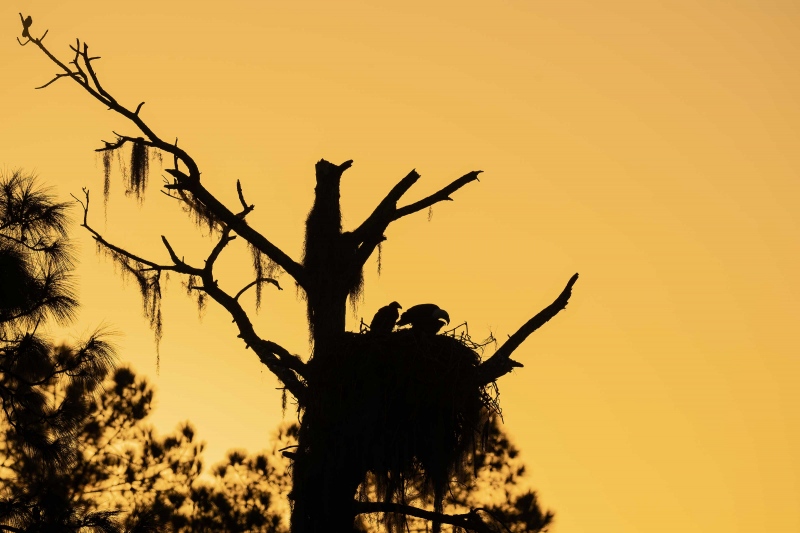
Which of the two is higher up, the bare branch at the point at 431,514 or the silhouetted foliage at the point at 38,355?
the silhouetted foliage at the point at 38,355

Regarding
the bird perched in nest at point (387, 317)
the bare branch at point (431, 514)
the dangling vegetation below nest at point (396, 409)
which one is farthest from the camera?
the bird perched in nest at point (387, 317)

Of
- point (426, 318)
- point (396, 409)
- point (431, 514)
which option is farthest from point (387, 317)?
point (431, 514)

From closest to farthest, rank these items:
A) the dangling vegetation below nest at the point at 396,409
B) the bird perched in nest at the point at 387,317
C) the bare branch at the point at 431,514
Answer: the dangling vegetation below nest at the point at 396,409 → the bare branch at the point at 431,514 → the bird perched in nest at the point at 387,317

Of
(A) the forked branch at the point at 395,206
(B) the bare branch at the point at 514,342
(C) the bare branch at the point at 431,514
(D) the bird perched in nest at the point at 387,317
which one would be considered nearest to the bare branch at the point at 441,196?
(A) the forked branch at the point at 395,206

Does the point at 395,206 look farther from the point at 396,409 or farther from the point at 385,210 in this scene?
the point at 396,409

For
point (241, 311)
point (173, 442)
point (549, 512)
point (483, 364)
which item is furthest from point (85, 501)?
point (483, 364)

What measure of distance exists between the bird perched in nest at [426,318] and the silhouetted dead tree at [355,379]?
0.84 ft

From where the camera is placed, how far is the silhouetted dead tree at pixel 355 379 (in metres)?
14.4

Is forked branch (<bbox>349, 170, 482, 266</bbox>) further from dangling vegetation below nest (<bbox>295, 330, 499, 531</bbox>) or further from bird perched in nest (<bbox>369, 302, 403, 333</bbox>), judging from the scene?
dangling vegetation below nest (<bbox>295, 330, 499, 531</bbox>)

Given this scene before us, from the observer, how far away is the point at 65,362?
673 inches

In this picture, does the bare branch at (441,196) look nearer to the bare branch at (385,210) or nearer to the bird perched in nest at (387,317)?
the bare branch at (385,210)

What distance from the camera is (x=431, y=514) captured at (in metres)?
14.6

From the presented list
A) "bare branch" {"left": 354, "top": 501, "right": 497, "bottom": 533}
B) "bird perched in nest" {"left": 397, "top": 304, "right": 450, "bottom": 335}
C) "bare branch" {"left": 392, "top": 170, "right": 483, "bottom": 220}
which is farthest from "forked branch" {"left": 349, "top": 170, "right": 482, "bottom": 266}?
"bare branch" {"left": 354, "top": 501, "right": 497, "bottom": 533}

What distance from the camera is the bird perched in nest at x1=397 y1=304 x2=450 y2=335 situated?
15149 millimetres
